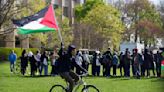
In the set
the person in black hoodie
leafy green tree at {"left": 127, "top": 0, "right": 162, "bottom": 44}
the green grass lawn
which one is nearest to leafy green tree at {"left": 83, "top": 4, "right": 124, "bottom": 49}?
leafy green tree at {"left": 127, "top": 0, "right": 162, "bottom": 44}

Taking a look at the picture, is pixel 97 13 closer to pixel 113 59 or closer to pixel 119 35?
pixel 119 35

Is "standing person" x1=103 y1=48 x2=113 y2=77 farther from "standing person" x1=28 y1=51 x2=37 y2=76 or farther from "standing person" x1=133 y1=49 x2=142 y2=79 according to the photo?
"standing person" x1=28 y1=51 x2=37 y2=76

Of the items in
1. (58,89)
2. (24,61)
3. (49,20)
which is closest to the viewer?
(58,89)

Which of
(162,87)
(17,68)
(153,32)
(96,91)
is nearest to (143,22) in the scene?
(153,32)

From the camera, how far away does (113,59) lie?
22.8 metres

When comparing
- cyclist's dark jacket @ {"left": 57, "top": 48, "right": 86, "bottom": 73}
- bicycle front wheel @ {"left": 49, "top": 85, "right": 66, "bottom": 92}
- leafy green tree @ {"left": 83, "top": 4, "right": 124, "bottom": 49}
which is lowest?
bicycle front wheel @ {"left": 49, "top": 85, "right": 66, "bottom": 92}

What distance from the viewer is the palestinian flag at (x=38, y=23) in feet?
51.9

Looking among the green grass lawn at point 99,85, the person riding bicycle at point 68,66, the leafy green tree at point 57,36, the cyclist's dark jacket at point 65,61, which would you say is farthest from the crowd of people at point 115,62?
the leafy green tree at point 57,36

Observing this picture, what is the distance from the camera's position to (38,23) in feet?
53.2

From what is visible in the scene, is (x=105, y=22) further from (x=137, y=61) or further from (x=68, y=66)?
(x=68, y=66)

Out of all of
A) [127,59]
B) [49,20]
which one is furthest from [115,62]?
[49,20]

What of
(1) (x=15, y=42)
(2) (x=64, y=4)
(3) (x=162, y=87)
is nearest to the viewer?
(3) (x=162, y=87)

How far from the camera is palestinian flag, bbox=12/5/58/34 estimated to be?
1582 centimetres

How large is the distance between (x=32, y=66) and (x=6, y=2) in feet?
62.0
